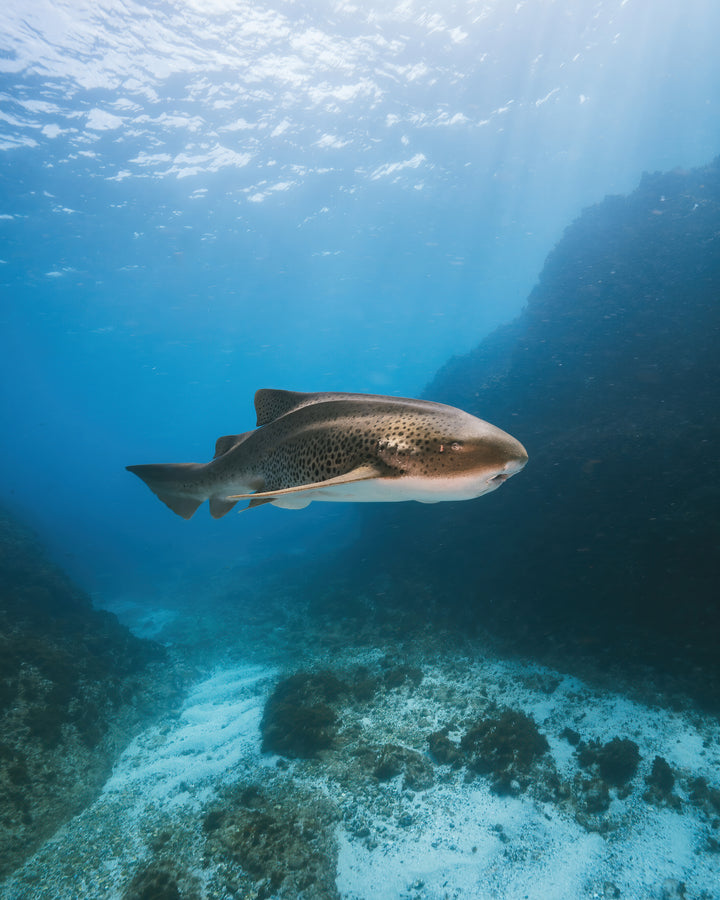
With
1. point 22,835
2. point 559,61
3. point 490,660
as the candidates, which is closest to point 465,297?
point 559,61

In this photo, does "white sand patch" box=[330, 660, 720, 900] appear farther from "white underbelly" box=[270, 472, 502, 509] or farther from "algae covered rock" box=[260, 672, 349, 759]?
"white underbelly" box=[270, 472, 502, 509]

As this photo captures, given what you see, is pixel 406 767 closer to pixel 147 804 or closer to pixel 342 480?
pixel 147 804

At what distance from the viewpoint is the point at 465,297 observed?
69500mm

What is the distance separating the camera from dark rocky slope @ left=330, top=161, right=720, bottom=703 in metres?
9.07

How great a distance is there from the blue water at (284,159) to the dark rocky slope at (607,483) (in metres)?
15.0

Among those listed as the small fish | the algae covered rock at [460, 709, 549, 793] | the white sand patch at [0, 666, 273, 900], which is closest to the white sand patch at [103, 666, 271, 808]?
the white sand patch at [0, 666, 273, 900]

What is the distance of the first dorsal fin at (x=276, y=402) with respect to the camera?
8.44 ft

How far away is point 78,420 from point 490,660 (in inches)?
5514

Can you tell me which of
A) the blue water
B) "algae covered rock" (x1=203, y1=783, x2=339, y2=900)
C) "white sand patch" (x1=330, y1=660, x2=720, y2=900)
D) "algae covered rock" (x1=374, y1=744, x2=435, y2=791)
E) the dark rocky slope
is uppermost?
the blue water

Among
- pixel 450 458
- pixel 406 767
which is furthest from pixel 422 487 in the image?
pixel 406 767

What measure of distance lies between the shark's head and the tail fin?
168 cm

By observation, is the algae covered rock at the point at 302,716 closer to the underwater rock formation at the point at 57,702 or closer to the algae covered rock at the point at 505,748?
the algae covered rock at the point at 505,748

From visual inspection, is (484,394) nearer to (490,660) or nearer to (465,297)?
(490,660)

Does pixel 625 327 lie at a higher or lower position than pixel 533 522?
higher
